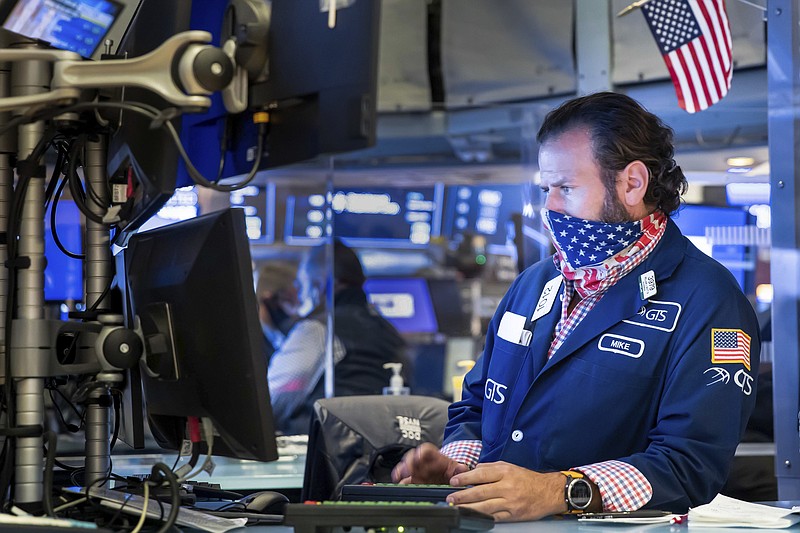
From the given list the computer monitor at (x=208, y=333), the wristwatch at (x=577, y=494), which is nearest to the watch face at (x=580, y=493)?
the wristwatch at (x=577, y=494)

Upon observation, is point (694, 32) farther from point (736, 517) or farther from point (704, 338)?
point (736, 517)

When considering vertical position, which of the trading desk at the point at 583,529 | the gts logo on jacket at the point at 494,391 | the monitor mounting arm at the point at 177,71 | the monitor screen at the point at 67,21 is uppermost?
the monitor screen at the point at 67,21

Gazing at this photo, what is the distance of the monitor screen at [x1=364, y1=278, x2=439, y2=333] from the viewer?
6395mm

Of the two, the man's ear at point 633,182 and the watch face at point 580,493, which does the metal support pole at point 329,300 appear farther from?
the watch face at point 580,493

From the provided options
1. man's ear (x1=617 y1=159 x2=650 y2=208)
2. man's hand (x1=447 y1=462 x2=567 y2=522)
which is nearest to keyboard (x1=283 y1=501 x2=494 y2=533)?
man's hand (x1=447 y1=462 x2=567 y2=522)

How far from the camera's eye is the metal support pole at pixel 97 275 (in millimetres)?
1786

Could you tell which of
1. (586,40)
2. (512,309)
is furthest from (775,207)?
(586,40)

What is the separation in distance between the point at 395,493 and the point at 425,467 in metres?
0.39

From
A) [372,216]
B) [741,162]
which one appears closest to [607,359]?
[741,162]

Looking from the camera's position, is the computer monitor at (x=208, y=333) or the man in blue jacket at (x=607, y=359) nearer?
the computer monitor at (x=208, y=333)

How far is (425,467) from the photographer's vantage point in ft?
6.67

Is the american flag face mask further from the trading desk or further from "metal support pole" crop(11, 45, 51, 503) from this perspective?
"metal support pole" crop(11, 45, 51, 503)

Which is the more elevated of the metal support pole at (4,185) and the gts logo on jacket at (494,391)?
the metal support pole at (4,185)

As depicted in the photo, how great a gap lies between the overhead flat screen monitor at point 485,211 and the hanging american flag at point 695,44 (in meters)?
1.96
